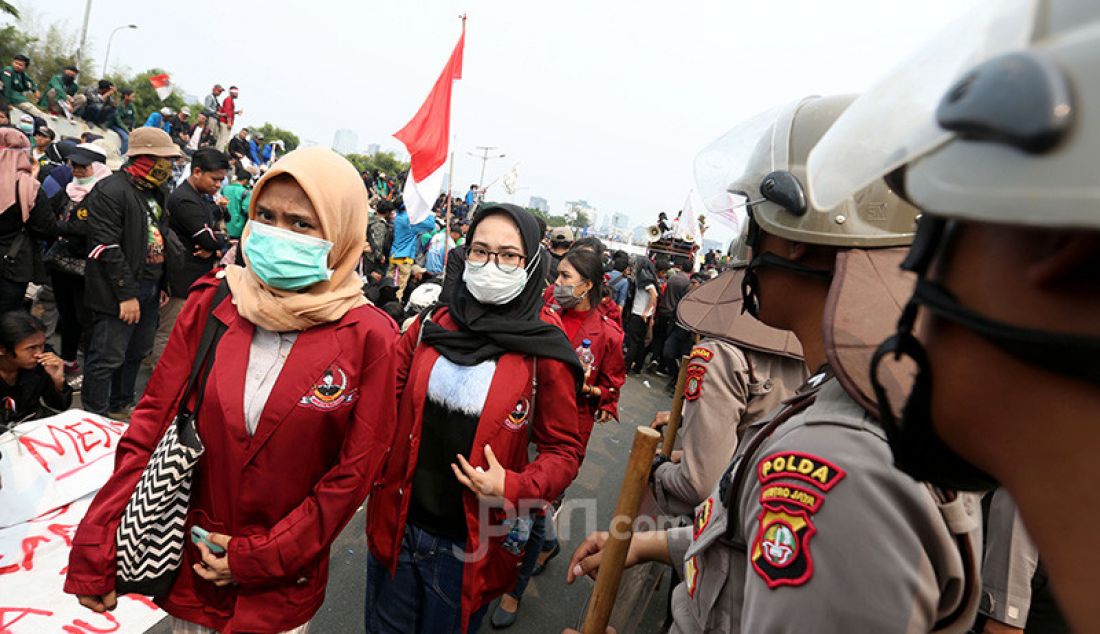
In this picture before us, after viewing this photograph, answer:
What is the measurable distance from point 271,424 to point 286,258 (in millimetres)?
547

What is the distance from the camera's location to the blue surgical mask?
1.83 metres

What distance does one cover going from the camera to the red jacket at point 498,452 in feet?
7.03

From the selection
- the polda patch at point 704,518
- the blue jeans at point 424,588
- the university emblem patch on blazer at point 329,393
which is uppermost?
the polda patch at point 704,518

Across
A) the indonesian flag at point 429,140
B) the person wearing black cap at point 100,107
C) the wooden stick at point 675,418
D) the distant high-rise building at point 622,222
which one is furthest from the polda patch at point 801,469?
the distant high-rise building at point 622,222

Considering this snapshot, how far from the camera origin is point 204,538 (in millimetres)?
1726

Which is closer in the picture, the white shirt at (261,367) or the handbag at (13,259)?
the white shirt at (261,367)

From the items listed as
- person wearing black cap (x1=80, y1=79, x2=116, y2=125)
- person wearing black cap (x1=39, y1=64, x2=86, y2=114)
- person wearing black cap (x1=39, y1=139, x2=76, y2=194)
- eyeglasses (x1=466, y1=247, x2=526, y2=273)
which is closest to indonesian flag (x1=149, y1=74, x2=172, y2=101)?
person wearing black cap (x1=80, y1=79, x2=116, y2=125)

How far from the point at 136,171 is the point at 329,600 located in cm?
367

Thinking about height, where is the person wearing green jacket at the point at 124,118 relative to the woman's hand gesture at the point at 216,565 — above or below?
above

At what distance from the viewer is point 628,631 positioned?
270cm

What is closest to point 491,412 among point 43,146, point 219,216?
point 219,216

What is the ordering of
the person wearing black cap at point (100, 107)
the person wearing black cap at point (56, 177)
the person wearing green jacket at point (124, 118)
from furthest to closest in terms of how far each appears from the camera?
the person wearing green jacket at point (124, 118)
the person wearing black cap at point (100, 107)
the person wearing black cap at point (56, 177)

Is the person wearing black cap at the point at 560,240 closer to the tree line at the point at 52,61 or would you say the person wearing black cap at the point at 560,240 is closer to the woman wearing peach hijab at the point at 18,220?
the woman wearing peach hijab at the point at 18,220

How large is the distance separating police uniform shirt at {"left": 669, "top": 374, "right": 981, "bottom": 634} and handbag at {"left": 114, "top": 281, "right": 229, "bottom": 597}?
1.62 m
